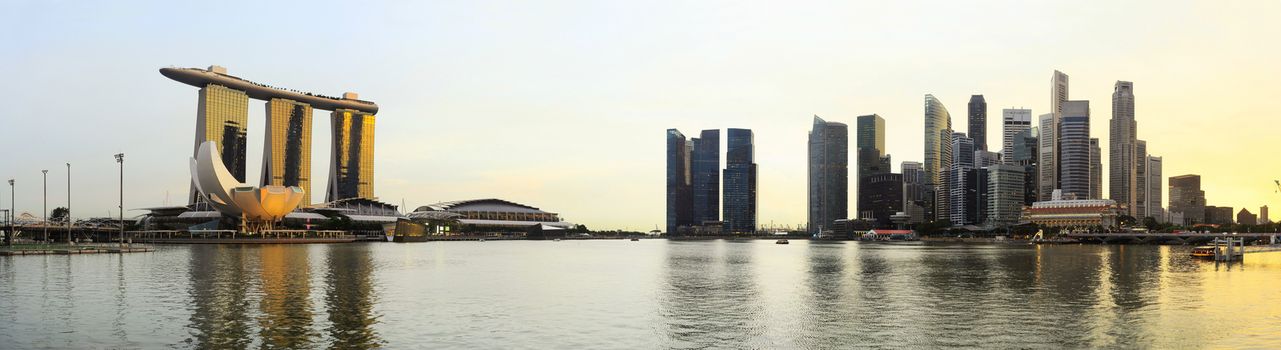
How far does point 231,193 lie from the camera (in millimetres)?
191375

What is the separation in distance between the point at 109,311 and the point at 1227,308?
53.6m

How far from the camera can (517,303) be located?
46000mm

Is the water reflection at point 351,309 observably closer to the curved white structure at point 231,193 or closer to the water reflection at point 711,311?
the water reflection at point 711,311

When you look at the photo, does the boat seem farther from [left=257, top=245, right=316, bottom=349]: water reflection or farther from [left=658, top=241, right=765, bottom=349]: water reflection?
[left=257, top=245, right=316, bottom=349]: water reflection

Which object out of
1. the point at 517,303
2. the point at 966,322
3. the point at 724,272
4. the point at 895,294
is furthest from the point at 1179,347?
Result: the point at 724,272

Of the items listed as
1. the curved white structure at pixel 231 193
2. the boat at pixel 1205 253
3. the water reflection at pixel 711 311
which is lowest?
the boat at pixel 1205 253

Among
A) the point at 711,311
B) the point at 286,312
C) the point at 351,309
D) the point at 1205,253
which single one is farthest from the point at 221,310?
the point at 1205,253

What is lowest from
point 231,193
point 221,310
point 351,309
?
point 351,309

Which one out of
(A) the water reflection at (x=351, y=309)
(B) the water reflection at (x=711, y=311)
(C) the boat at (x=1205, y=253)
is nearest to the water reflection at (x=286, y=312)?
(A) the water reflection at (x=351, y=309)

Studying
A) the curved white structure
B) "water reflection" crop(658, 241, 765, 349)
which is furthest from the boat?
the curved white structure

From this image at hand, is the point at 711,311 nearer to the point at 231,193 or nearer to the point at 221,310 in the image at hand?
the point at 221,310

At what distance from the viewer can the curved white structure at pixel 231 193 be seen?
7333 inches

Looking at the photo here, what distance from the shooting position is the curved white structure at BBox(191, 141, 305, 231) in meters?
186

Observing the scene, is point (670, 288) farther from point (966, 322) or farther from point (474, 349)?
point (474, 349)
